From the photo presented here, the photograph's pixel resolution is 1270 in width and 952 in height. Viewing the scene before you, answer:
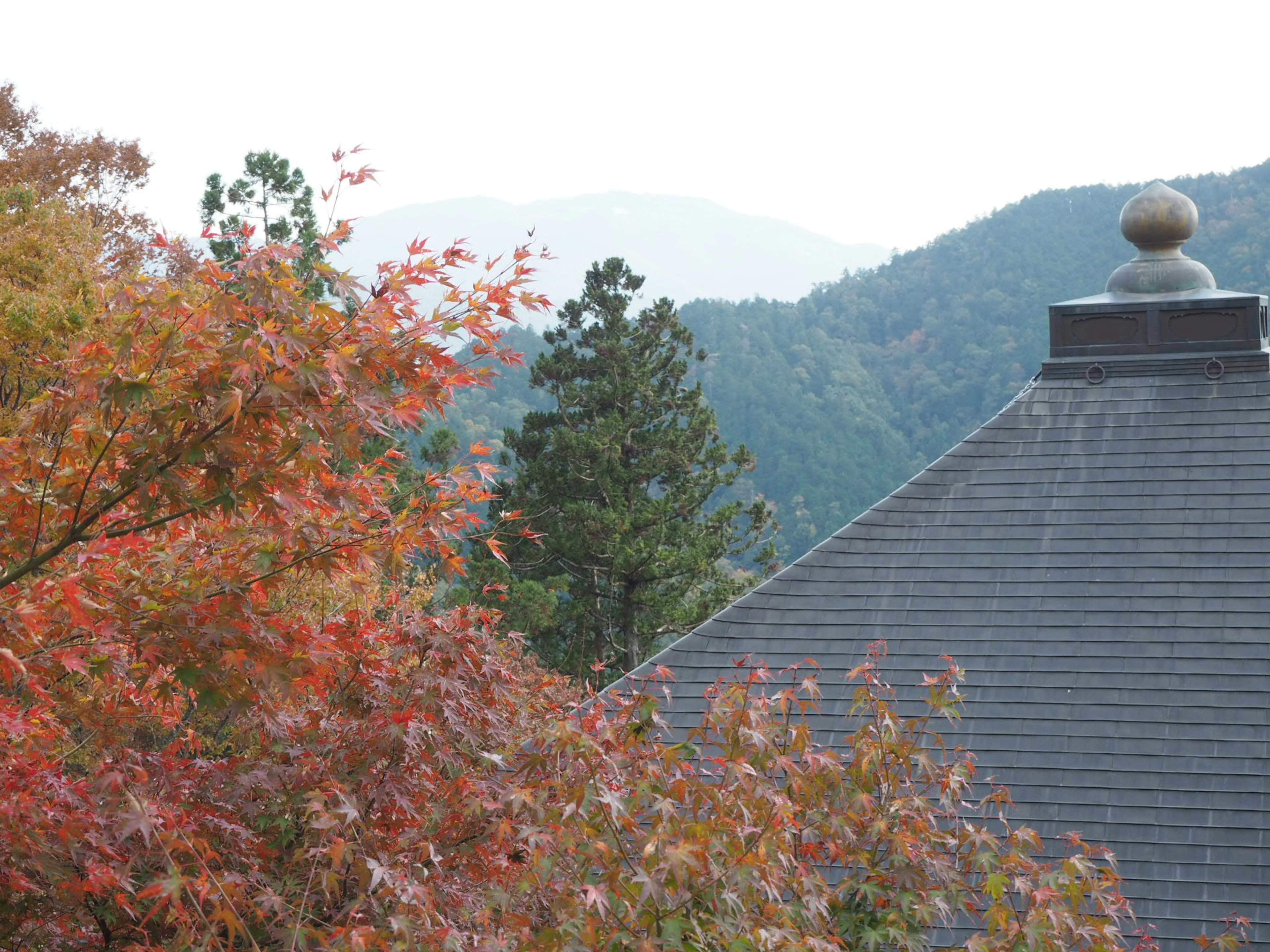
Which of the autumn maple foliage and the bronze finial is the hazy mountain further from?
the autumn maple foliage

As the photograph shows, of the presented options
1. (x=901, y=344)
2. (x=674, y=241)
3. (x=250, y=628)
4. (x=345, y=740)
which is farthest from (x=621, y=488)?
(x=674, y=241)

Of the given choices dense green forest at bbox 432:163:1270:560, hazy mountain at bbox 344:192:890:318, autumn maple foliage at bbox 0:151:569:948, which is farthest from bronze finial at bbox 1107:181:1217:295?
hazy mountain at bbox 344:192:890:318

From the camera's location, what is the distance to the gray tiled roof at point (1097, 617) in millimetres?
6078

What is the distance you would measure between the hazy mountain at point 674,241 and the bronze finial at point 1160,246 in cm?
8835

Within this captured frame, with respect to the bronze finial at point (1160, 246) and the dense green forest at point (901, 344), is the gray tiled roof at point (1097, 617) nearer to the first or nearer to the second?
the bronze finial at point (1160, 246)

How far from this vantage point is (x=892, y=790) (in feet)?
12.4

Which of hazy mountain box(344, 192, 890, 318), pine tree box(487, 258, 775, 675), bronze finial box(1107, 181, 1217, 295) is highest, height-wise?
hazy mountain box(344, 192, 890, 318)

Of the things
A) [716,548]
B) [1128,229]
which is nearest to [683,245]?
[716,548]

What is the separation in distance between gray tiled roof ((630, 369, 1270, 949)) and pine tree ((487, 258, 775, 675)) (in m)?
13.1

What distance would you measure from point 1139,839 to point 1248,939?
66 centimetres

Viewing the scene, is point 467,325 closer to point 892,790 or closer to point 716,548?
point 892,790

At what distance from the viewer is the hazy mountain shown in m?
107

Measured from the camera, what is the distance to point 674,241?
393ft

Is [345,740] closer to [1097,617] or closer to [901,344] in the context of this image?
[1097,617]
